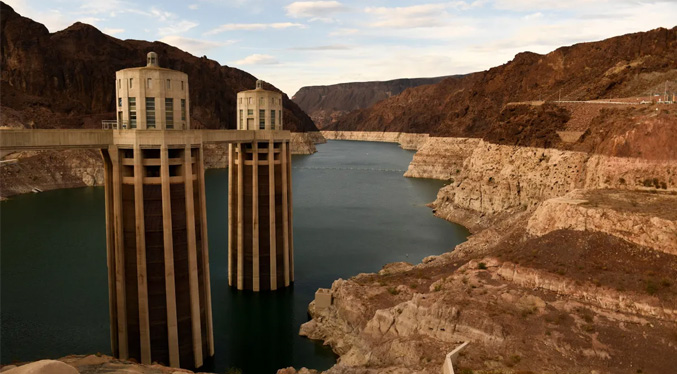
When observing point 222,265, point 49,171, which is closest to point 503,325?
point 222,265

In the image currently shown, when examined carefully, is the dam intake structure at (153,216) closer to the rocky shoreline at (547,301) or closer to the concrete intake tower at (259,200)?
the rocky shoreline at (547,301)

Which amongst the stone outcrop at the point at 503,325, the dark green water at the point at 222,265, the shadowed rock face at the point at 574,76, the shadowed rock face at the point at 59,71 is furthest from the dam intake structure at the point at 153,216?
the shadowed rock face at the point at 59,71

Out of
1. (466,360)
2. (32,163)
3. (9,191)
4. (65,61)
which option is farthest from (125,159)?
(65,61)

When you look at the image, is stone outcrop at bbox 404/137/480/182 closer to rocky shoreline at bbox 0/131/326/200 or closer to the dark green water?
the dark green water

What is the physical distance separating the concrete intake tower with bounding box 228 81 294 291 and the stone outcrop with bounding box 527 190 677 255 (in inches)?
722

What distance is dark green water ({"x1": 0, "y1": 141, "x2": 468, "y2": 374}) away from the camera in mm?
30375

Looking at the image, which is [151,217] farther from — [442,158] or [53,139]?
[442,158]

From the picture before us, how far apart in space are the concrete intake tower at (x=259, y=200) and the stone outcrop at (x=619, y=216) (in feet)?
60.2

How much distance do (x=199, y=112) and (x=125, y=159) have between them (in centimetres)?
15550

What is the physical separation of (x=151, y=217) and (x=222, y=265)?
21.7 m

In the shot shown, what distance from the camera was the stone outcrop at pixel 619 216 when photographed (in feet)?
87.5

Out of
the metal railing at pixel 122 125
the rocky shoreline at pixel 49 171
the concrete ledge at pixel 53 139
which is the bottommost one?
the rocky shoreline at pixel 49 171

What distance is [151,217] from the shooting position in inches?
968

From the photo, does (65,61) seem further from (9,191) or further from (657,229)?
(657,229)
